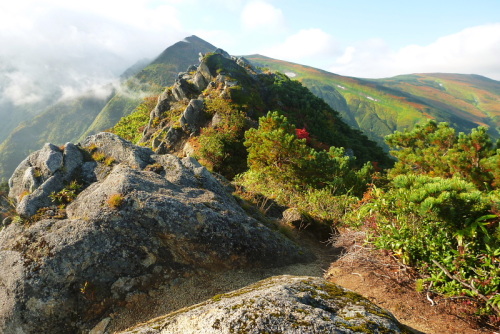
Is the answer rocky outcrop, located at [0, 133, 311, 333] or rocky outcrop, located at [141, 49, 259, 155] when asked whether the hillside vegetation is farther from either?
rocky outcrop, located at [0, 133, 311, 333]

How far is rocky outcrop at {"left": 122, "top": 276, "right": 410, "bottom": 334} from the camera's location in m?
2.94

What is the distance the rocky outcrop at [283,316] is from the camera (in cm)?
294

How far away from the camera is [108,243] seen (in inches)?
253

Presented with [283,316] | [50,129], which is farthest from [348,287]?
[50,129]

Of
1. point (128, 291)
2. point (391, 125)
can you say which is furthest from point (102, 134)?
point (391, 125)

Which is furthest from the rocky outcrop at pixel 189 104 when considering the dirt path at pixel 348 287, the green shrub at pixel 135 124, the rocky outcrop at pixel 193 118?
the dirt path at pixel 348 287

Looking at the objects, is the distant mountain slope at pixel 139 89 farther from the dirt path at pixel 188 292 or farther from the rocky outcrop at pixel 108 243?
the dirt path at pixel 188 292

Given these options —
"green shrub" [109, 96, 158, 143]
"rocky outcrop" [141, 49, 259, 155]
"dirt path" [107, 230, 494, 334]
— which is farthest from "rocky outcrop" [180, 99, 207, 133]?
"dirt path" [107, 230, 494, 334]

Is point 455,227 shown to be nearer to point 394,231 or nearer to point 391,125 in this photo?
point 394,231

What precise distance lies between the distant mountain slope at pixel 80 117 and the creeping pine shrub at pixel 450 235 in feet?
433

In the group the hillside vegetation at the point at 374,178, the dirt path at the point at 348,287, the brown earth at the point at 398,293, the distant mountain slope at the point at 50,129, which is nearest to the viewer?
the brown earth at the point at 398,293

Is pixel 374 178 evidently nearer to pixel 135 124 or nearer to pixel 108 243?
pixel 108 243

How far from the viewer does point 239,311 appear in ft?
10.3

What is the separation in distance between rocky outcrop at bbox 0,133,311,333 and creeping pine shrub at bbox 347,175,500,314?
3.39 m
